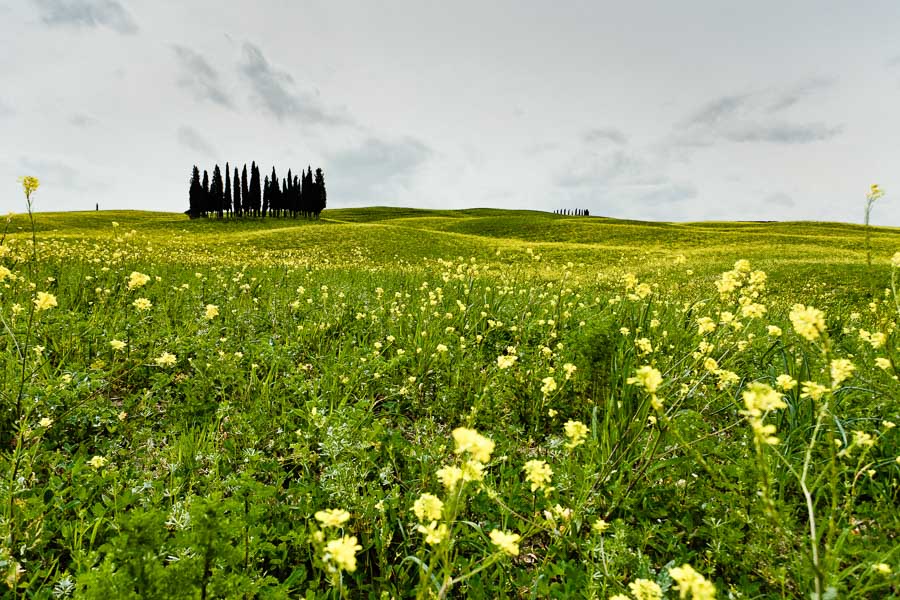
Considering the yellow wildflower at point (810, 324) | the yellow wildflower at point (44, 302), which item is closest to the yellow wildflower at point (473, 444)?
the yellow wildflower at point (810, 324)

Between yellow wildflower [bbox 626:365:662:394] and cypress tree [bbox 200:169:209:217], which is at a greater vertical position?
cypress tree [bbox 200:169:209:217]

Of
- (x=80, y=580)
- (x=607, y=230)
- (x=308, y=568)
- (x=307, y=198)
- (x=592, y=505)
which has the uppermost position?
(x=307, y=198)

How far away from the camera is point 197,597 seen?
1.66 meters

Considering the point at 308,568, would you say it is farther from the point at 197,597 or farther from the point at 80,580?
the point at 80,580

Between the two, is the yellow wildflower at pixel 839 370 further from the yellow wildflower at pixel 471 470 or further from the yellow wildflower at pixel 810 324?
the yellow wildflower at pixel 471 470

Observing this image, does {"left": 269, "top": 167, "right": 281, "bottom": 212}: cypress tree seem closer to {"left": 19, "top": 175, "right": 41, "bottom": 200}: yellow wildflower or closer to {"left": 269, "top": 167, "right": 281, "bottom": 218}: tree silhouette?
{"left": 269, "top": 167, "right": 281, "bottom": 218}: tree silhouette

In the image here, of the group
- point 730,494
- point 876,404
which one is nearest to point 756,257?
point 876,404

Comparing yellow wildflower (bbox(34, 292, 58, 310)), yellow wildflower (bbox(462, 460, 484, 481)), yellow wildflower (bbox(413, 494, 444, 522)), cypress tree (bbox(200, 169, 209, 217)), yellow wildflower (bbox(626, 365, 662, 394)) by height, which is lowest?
yellow wildflower (bbox(413, 494, 444, 522))

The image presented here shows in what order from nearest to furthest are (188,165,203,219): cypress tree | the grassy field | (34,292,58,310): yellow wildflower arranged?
the grassy field → (34,292,58,310): yellow wildflower → (188,165,203,219): cypress tree

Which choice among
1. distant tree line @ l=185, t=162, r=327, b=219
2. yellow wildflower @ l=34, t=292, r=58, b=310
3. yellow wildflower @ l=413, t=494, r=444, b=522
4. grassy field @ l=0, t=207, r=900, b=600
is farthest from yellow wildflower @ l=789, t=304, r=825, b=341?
distant tree line @ l=185, t=162, r=327, b=219

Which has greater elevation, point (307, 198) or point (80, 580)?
point (307, 198)

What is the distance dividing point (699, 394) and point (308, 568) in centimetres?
365

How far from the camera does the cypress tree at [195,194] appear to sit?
68.7 meters

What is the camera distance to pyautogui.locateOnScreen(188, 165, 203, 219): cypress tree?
225 ft
